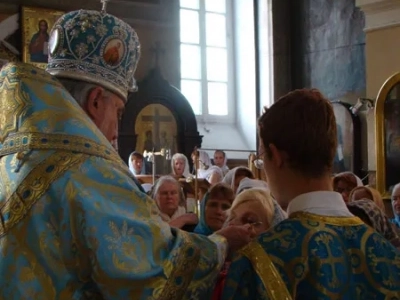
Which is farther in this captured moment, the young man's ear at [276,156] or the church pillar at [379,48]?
the church pillar at [379,48]

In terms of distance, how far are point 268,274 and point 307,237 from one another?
0.48 ft

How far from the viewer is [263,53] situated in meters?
16.8

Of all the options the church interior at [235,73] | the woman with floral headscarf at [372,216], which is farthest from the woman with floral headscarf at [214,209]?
the church interior at [235,73]

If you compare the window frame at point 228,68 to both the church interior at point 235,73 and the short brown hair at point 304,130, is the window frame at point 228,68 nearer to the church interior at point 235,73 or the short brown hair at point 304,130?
the church interior at point 235,73

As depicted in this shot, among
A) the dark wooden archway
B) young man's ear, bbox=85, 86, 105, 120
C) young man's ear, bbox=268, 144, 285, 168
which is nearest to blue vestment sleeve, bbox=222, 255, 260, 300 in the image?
young man's ear, bbox=268, 144, 285, 168

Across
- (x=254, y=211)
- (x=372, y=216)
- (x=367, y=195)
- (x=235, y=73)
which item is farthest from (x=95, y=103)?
(x=235, y=73)

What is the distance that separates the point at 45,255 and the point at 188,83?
14.6 metres

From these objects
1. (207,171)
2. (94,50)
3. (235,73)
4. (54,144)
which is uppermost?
(235,73)

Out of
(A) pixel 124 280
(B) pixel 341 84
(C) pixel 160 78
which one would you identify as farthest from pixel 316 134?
(B) pixel 341 84

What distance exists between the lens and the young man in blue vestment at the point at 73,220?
6.36 feet

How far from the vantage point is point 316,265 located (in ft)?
6.35

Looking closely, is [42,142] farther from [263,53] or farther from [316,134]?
[263,53]

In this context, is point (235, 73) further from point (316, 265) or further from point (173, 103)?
point (316, 265)

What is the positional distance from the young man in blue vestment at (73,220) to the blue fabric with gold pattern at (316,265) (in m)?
0.18
